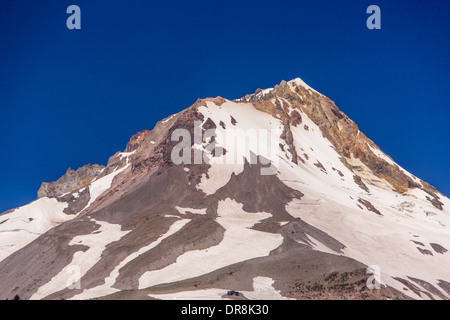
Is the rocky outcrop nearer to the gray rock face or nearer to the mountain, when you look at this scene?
the mountain

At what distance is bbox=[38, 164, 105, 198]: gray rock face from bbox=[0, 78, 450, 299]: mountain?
79.5 ft

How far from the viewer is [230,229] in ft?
233

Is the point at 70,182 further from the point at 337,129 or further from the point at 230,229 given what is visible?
the point at 230,229

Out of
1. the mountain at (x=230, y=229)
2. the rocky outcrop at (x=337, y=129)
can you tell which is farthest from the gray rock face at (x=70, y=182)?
the rocky outcrop at (x=337, y=129)

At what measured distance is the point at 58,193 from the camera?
577 ft

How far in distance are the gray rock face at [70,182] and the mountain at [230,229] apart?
2422cm

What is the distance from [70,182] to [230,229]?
127 metres

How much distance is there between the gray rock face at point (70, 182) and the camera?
176875mm

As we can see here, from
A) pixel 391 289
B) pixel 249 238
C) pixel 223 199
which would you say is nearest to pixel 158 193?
pixel 223 199

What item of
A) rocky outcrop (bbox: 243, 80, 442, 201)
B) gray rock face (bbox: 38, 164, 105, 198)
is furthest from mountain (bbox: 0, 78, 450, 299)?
gray rock face (bbox: 38, 164, 105, 198)

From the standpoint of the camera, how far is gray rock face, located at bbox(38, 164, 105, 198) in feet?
580
